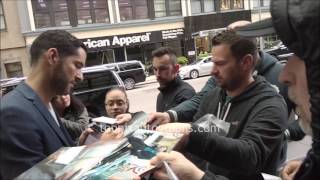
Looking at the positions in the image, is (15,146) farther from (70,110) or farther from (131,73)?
(131,73)

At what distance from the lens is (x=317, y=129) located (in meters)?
1.03

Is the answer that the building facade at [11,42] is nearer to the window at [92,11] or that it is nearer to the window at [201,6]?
the window at [92,11]

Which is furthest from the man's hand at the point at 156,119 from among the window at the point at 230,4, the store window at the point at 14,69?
the window at the point at 230,4

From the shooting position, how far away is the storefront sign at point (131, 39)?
79.0ft

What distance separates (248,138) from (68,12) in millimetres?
23273

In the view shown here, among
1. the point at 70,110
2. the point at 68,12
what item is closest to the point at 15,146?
the point at 70,110

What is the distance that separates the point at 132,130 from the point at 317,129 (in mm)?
800

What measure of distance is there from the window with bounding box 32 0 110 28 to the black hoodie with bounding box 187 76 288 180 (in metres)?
22.6

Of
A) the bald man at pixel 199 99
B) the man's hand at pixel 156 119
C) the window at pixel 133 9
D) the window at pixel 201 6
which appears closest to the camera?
the man's hand at pixel 156 119

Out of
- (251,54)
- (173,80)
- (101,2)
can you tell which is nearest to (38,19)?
(101,2)

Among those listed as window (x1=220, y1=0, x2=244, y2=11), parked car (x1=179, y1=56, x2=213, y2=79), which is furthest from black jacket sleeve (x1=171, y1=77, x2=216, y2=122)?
window (x1=220, y1=0, x2=244, y2=11)

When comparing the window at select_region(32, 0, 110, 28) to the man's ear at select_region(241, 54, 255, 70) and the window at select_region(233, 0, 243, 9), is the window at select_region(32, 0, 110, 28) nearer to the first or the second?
the window at select_region(233, 0, 243, 9)

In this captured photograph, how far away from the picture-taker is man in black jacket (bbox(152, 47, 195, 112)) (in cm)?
360

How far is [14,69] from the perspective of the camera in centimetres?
2217
